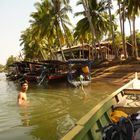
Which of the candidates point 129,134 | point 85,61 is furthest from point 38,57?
point 129,134

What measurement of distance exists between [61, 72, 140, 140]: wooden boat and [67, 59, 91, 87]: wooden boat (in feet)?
44.2

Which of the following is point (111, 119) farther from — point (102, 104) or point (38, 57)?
point (38, 57)

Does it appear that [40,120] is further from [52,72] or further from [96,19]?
[96,19]

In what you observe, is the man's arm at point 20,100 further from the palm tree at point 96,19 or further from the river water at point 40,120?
the palm tree at point 96,19

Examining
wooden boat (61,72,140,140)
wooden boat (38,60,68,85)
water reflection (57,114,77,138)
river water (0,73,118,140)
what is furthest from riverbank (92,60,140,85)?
wooden boat (61,72,140,140)

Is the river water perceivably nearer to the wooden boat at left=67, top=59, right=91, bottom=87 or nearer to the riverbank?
the wooden boat at left=67, top=59, right=91, bottom=87

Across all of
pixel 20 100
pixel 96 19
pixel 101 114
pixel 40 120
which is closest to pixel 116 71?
pixel 96 19

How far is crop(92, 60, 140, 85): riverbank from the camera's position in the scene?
27700mm

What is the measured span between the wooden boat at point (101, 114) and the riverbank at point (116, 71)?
16033mm

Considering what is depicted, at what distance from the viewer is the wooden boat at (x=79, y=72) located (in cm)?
2431

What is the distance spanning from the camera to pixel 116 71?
101 ft

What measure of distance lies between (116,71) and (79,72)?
16.2ft

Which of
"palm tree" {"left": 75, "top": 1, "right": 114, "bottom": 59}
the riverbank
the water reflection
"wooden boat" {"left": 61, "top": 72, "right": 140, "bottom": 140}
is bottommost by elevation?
the water reflection

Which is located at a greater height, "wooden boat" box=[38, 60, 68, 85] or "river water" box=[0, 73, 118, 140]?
"wooden boat" box=[38, 60, 68, 85]
